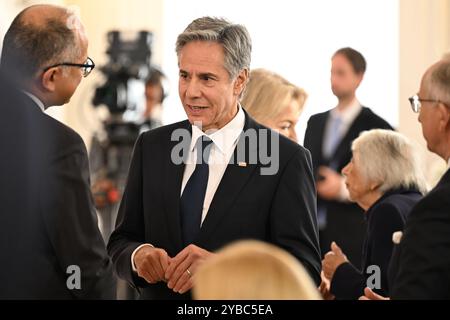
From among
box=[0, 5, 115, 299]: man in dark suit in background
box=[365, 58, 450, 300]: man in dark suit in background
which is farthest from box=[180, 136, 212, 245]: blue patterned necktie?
box=[365, 58, 450, 300]: man in dark suit in background

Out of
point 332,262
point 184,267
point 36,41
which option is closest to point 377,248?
point 332,262

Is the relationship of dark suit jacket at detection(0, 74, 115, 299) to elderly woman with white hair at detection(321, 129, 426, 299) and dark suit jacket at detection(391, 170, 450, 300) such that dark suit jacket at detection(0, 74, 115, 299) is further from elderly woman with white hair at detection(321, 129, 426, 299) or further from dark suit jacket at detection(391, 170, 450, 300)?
elderly woman with white hair at detection(321, 129, 426, 299)

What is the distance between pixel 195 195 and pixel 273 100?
0.82 m

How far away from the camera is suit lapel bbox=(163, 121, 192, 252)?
226 cm

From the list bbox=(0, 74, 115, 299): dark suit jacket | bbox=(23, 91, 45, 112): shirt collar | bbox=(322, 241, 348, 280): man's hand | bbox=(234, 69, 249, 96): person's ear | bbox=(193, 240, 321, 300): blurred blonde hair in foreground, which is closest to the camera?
bbox=(193, 240, 321, 300): blurred blonde hair in foreground

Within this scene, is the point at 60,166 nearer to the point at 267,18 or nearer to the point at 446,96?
the point at 446,96

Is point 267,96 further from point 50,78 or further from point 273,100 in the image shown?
point 50,78

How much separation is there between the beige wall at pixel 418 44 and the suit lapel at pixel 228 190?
4.26 meters

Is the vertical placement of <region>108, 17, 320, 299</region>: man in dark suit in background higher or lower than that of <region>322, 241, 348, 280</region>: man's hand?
higher

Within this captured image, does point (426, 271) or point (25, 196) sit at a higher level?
point (25, 196)

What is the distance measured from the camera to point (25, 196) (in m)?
1.98

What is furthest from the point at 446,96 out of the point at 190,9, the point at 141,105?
the point at 190,9

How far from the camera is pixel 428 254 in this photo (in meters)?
1.80

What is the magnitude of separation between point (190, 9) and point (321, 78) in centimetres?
138
